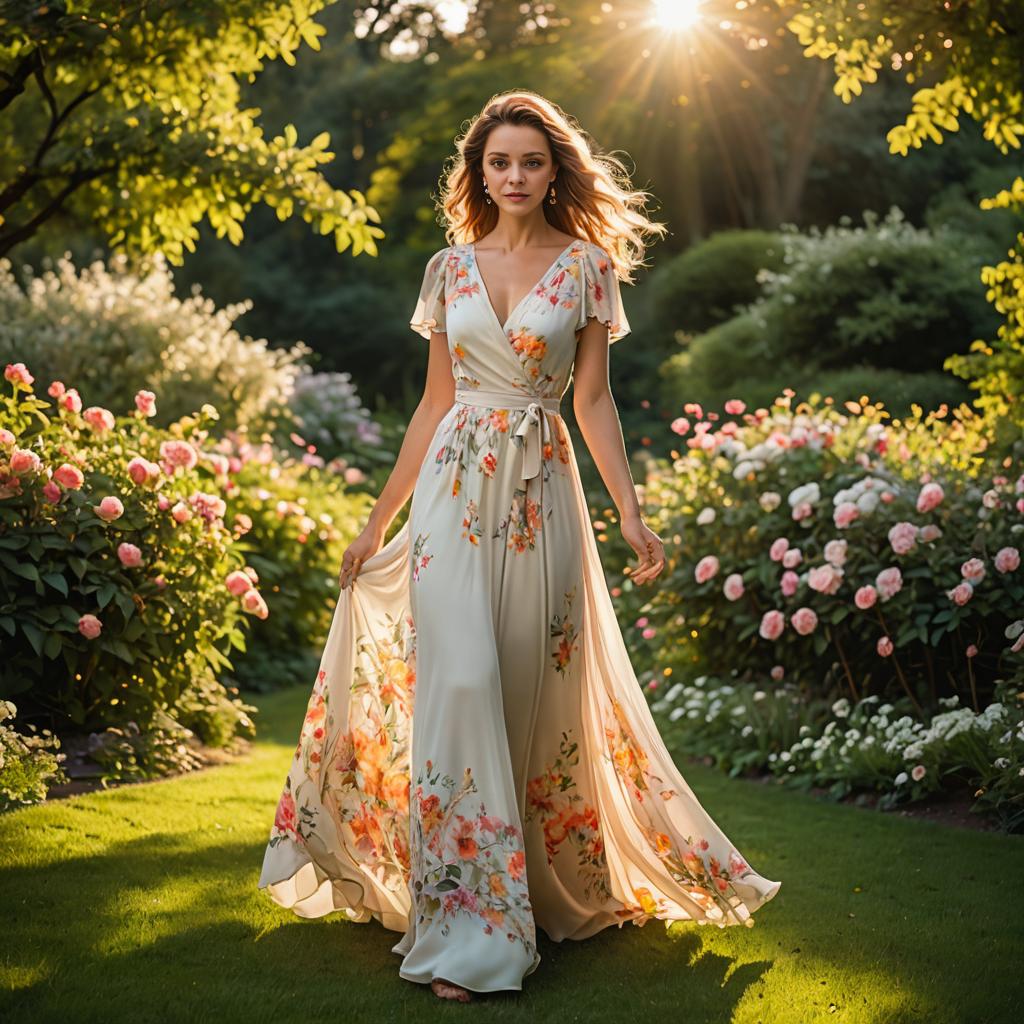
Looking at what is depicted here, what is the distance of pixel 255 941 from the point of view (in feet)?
11.8

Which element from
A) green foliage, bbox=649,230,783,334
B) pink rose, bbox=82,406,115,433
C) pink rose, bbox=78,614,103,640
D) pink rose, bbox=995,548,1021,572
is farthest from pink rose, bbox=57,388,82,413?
green foliage, bbox=649,230,783,334

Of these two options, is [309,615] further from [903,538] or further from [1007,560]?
[1007,560]

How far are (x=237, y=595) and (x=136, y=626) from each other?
0.52m

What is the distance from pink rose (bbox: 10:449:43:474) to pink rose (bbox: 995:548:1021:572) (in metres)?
3.78

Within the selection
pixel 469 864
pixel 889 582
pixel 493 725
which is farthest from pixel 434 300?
pixel 889 582

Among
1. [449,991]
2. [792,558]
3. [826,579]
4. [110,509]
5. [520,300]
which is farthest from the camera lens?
[792,558]

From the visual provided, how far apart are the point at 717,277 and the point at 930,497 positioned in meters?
12.2

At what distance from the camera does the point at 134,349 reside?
10.5 m

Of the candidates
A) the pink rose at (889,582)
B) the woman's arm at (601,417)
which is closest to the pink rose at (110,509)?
the woman's arm at (601,417)

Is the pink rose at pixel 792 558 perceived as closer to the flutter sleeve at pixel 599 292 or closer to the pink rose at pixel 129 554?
the flutter sleeve at pixel 599 292

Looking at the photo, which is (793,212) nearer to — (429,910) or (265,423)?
(265,423)

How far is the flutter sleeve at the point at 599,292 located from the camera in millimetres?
3535

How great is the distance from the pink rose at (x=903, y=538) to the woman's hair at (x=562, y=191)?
91.2 inches

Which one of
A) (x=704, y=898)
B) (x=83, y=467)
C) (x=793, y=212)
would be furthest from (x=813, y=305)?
(x=704, y=898)
